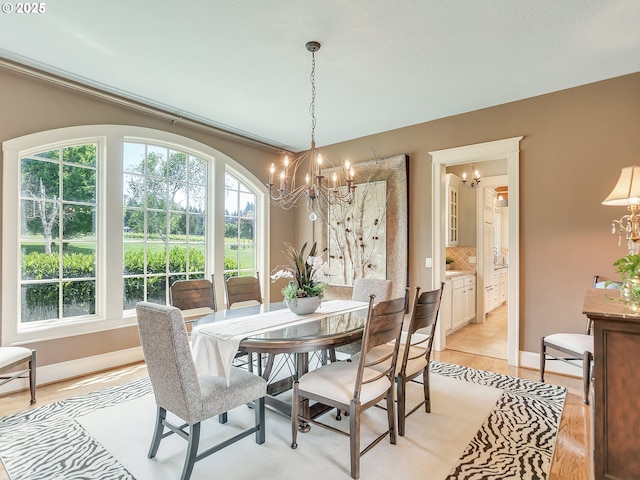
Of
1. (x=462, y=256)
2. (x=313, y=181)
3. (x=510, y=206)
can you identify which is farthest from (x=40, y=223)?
(x=462, y=256)

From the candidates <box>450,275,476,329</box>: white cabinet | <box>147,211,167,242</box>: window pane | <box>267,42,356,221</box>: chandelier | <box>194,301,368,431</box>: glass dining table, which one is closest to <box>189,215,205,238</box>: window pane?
<box>147,211,167,242</box>: window pane

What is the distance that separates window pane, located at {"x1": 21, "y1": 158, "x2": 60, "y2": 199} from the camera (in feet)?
10.1

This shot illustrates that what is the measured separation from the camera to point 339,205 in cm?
498

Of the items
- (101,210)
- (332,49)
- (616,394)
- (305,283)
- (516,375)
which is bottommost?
(516,375)

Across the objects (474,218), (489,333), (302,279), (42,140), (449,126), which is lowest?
(489,333)

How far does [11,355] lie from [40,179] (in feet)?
5.17

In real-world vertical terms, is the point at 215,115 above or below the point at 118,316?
above

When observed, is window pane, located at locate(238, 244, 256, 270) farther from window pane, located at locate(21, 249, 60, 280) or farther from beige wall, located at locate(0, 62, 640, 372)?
window pane, located at locate(21, 249, 60, 280)

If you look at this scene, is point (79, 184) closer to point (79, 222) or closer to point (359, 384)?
point (79, 222)

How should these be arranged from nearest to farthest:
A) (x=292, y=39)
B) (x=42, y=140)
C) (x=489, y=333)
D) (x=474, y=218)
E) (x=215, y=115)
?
1. (x=292, y=39)
2. (x=42, y=140)
3. (x=215, y=115)
4. (x=489, y=333)
5. (x=474, y=218)

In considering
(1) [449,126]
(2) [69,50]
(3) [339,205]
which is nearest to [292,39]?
(2) [69,50]

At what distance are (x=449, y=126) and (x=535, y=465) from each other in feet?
11.2

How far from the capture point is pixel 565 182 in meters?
3.34

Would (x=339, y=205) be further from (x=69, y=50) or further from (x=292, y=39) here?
(x=69, y=50)
